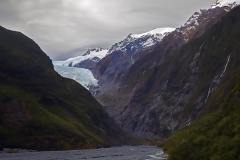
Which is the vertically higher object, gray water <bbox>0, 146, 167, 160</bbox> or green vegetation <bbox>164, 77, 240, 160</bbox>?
green vegetation <bbox>164, 77, 240, 160</bbox>

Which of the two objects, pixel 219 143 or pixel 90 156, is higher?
pixel 219 143

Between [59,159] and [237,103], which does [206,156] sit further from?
[59,159]

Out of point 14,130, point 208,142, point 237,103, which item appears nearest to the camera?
point 208,142

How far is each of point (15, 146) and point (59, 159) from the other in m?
77.6

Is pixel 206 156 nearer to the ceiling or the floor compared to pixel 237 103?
nearer to the floor

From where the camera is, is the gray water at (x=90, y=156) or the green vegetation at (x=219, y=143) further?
the gray water at (x=90, y=156)

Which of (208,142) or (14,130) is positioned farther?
(14,130)

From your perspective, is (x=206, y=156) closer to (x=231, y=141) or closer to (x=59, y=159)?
(x=231, y=141)

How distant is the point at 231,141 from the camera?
52.2 metres

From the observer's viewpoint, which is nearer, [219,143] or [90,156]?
[219,143]

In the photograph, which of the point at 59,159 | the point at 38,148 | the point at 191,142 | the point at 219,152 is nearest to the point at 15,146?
the point at 38,148

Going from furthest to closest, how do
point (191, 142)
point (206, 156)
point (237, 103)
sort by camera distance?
point (237, 103) < point (191, 142) < point (206, 156)

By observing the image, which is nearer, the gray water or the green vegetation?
the green vegetation

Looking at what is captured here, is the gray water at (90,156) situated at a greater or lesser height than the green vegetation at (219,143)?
lesser
